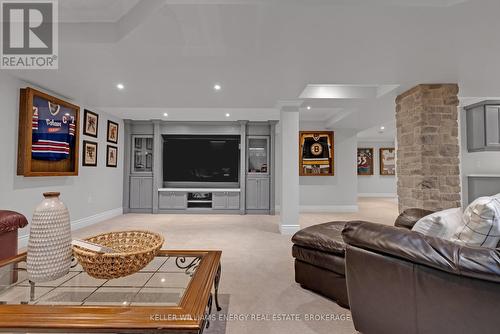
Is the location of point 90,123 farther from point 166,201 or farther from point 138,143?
point 166,201

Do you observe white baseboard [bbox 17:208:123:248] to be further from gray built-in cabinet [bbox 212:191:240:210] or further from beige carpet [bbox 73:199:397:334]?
gray built-in cabinet [bbox 212:191:240:210]

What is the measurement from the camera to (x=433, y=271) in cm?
108

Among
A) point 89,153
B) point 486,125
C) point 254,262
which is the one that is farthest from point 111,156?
point 486,125

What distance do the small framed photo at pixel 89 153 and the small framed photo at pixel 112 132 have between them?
524mm

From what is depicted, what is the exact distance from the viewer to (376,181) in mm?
9742

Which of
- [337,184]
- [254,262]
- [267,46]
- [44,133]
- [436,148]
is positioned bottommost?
[254,262]

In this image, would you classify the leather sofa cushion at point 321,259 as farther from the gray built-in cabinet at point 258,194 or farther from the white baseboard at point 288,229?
the gray built-in cabinet at point 258,194

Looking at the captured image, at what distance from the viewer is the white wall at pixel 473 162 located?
14.2 feet

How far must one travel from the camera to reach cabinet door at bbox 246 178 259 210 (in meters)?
5.82

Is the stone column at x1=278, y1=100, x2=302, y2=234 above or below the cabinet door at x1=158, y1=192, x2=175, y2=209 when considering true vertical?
above

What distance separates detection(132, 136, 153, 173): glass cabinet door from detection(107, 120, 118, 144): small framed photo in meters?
0.51

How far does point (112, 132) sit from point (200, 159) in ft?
6.61

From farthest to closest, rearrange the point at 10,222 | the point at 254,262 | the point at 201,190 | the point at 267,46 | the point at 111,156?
the point at 201,190, the point at 111,156, the point at 254,262, the point at 267,46, the point at 10,222

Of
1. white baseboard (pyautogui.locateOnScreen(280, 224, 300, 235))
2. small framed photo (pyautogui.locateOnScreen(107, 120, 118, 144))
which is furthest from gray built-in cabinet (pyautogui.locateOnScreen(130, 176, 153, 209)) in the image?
white baseboard (pyautogui.locateOnScreen(280, 224, 300, 235))
